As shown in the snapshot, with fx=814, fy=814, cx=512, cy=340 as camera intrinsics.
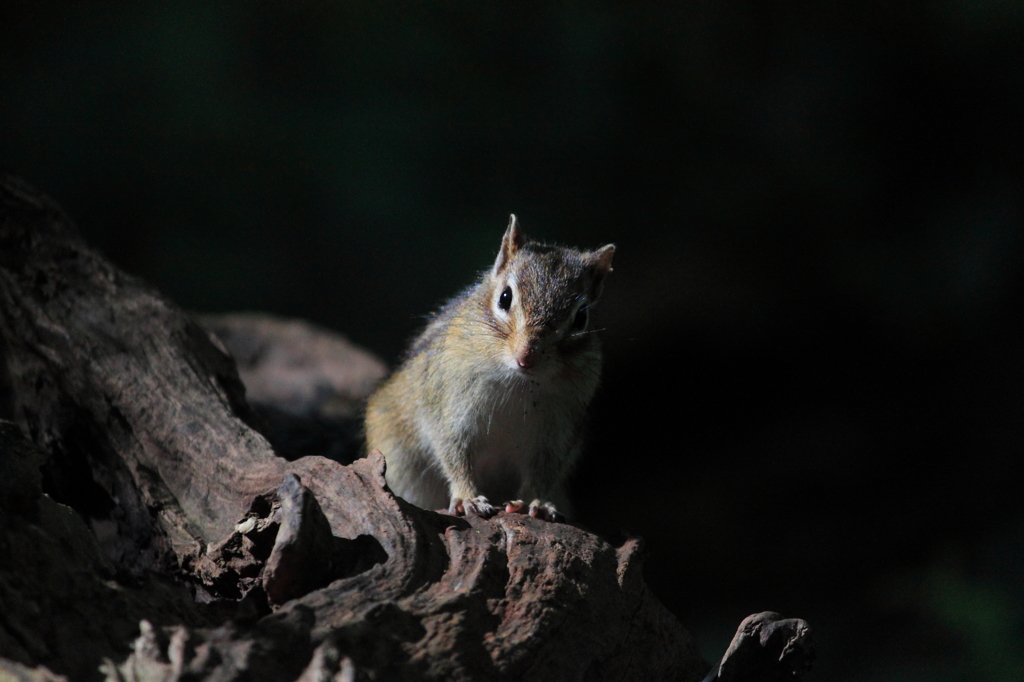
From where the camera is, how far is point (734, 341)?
4699mm

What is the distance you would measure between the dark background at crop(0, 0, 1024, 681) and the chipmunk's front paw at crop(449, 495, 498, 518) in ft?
7.01

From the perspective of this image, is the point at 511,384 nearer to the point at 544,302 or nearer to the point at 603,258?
the point at 544,302

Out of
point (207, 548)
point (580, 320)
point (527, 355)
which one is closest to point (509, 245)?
point (580, 320)

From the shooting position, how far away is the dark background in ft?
13.7

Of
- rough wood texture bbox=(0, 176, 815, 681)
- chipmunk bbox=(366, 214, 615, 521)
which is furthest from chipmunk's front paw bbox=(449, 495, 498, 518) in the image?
rough wood texture bbox=(0, 176, 815, 681)

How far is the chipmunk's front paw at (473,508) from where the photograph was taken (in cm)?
258

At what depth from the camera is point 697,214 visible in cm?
478

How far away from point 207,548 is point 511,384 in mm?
1093

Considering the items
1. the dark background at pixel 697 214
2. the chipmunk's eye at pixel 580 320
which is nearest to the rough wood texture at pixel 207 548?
the chipmunk's eye at pixel 580 320

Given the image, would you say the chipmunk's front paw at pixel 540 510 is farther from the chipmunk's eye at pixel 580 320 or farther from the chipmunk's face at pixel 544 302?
the chipmunk's eye at pixel 580 320

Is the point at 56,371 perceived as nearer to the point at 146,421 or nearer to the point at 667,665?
the point at 146,421

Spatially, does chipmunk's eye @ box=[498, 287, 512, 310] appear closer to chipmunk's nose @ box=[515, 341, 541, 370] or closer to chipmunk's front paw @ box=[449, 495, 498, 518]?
chipmunk's nose @ box=[515, 341, 541, 370]

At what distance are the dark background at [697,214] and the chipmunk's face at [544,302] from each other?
187 centimetres

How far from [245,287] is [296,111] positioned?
1283 mm
